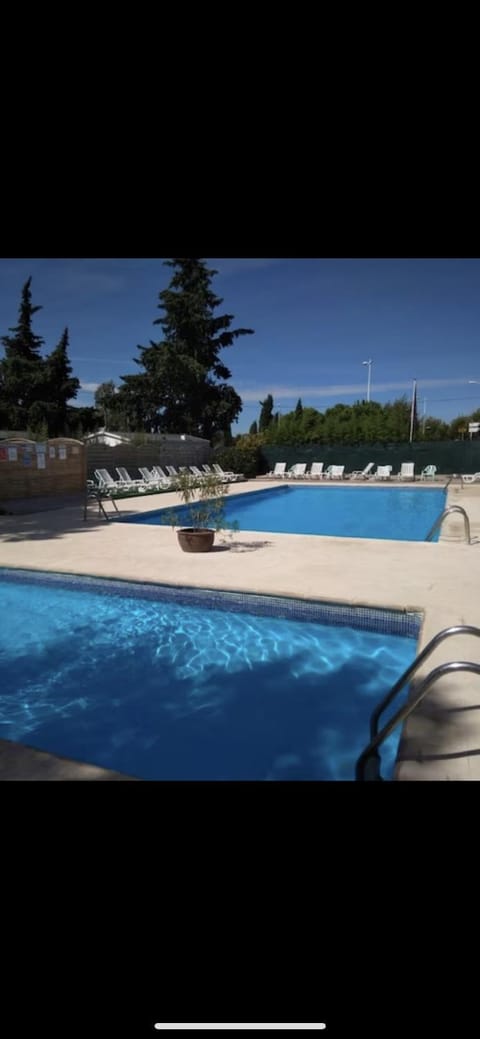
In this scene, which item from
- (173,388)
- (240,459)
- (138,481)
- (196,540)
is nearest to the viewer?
(196,540)

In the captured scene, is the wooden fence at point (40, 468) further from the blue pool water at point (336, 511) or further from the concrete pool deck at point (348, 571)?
the blue pool water at point (336, 511)

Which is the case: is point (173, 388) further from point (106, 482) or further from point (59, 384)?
point (106, 482)

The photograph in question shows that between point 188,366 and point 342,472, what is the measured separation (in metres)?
11.5

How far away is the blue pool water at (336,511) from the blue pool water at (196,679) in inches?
141

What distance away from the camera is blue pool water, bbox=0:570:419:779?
3506 mm

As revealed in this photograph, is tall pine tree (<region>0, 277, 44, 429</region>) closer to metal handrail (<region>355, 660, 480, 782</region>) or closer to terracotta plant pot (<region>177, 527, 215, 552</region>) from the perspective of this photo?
terracotta plant pot (<region>177, 527, 215, 552</region>)

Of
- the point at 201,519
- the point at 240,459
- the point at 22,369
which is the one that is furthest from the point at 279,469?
the point at 201,519

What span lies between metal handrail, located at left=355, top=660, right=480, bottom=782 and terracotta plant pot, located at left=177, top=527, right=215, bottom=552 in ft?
16.7

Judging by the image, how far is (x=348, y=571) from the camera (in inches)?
239

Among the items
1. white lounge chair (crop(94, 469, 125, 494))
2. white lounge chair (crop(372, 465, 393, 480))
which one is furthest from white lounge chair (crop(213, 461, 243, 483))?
white lounge chair (crop(372, 465, 393, 480))
